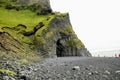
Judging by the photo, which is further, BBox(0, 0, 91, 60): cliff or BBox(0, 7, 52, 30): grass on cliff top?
BBox(0, 7, 52, 30): grass on cliff top

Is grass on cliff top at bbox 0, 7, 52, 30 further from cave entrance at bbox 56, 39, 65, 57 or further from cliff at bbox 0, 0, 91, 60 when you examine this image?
cave entrance at bbox 56, 39, 65, 57

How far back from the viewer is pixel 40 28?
85.5 m

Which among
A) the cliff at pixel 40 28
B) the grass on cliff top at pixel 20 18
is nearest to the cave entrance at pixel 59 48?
the cliff at pixel 40 28

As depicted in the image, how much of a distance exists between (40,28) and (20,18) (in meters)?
17.3

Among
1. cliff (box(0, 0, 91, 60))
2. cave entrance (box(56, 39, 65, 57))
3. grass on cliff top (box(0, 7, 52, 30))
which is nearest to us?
cliff (box(0, 0, 91, 60))

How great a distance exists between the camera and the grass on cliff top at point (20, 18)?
9025 cm

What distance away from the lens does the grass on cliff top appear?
90250 millimetres

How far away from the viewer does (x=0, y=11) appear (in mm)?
107812

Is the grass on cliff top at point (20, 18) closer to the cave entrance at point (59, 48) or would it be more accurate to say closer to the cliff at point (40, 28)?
the cliff at point (40, 28)

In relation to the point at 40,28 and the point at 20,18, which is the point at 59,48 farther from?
the point at 20,18

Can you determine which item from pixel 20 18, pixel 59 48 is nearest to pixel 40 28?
pixel 59 48

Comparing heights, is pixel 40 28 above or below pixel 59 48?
above

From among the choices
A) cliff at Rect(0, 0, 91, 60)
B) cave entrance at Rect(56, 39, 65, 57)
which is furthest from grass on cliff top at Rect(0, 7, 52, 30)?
cave entrance at Rect(56, 39, 65, 57)

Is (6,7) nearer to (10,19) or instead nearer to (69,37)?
(10,19)
